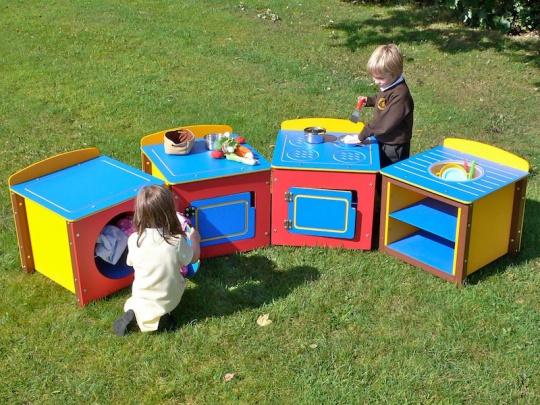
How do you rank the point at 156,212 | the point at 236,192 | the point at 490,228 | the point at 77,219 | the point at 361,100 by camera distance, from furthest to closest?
the point at 361,100
the point at 236,192
the point at 490,228
the point at 77,219
the point at 156,212

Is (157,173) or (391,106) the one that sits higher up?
(391,106)

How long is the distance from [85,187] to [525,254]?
3.09 metres

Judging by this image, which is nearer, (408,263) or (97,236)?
(97,236)

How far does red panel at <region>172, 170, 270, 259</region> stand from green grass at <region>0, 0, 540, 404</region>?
8cm

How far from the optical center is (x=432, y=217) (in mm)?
4773

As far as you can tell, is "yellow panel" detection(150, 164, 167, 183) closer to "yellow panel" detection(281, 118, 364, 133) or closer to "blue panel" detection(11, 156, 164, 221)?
"blue panel" detection(11, 156, 164, 221)

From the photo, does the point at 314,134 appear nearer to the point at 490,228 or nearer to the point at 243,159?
the point at 243,159

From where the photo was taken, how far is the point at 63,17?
38.3 feet

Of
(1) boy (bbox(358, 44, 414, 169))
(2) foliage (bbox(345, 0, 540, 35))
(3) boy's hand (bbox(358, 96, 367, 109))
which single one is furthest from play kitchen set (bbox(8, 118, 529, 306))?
(2) foliage (bbox(345, 0, 540, 35))

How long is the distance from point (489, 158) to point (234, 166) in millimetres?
1837

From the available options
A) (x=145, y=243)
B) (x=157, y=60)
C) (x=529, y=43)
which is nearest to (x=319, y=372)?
(x=145, y=243)

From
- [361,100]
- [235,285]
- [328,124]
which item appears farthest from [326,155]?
[235,285]

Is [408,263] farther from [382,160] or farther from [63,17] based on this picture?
[63,17]

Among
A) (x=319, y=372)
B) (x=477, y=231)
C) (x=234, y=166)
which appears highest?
(x=234, y=166)
